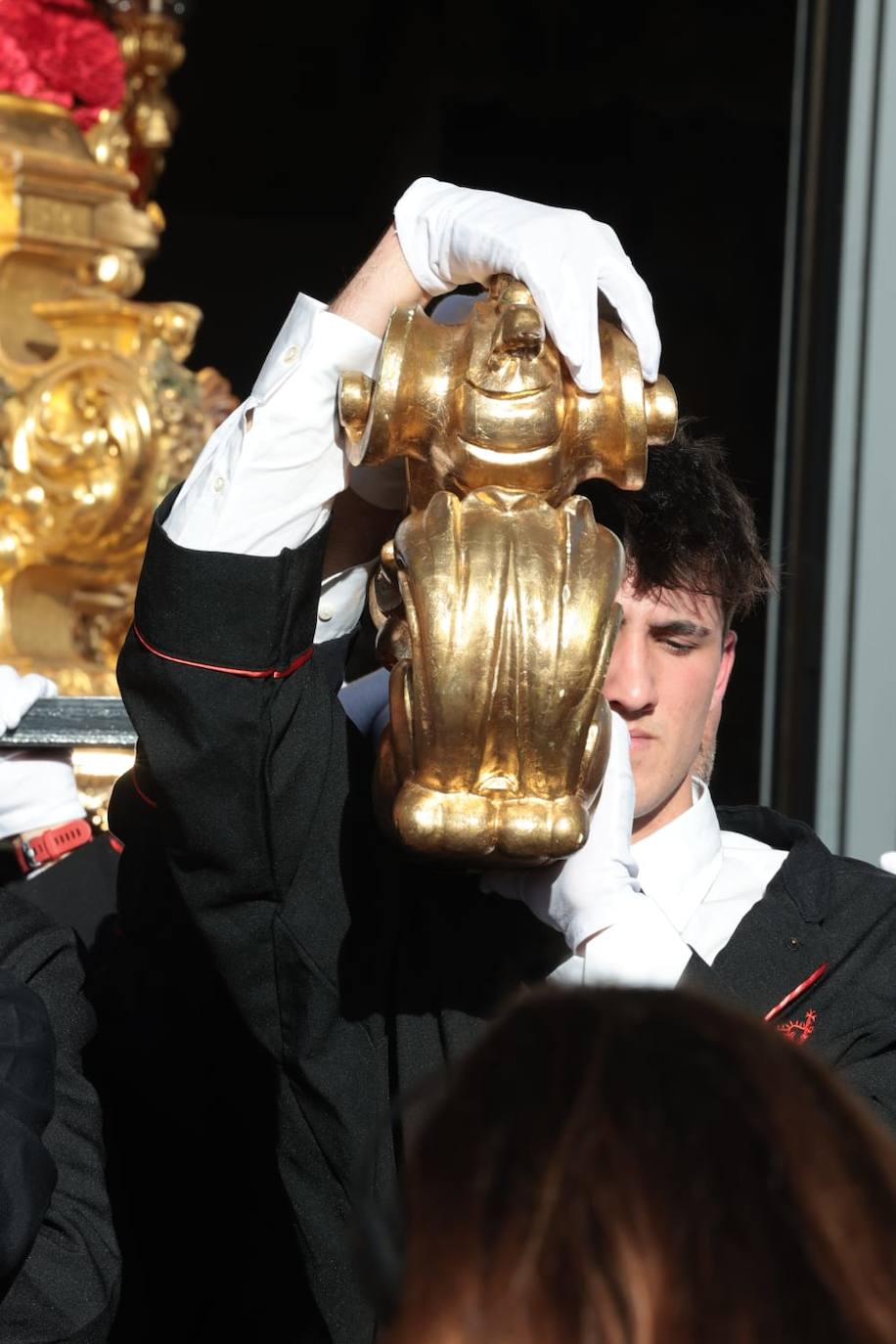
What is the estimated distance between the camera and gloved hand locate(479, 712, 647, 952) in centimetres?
122

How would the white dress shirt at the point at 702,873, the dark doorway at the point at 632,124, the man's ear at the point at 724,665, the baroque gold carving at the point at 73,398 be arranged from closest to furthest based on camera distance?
the white dress shirt at the point at 702,873, the man's ear at the point at 724,665, the baroque gold carving at the point at 73,398, the dark doorway at the point at 632,124

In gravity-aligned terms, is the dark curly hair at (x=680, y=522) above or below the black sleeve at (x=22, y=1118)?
above

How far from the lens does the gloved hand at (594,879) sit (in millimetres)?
1218

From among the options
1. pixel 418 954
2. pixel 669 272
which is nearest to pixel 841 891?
pixel 418 954

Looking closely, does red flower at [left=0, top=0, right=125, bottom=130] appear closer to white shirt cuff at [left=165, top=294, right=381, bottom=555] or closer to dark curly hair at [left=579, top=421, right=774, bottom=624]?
dark curly hair at [left=579, top=421, right=774, bottom=624]

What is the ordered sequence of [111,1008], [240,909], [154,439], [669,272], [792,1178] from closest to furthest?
[792,1178] < [240,909] < [111,1008] < [154,439] < [669,272]

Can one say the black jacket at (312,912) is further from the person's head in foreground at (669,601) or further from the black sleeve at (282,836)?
the person's head in foreground at (669,601)

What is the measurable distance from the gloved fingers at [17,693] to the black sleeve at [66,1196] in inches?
33.2

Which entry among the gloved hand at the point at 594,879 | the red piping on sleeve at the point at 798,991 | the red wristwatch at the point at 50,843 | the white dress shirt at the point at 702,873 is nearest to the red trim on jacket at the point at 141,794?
the gloved hand at the point at 594,879

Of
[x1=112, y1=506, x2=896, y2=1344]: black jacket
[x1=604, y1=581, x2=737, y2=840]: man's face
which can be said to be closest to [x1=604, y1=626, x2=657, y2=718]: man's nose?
[x1=604, y1=581, x2=737, y2=840]: man's face

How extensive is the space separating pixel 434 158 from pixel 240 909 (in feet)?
8.39

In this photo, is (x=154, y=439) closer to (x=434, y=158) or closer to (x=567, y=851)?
(x=434, y=158)

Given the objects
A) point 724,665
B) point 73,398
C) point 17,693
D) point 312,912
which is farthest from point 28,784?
point 312,912

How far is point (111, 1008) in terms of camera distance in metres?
1.61
